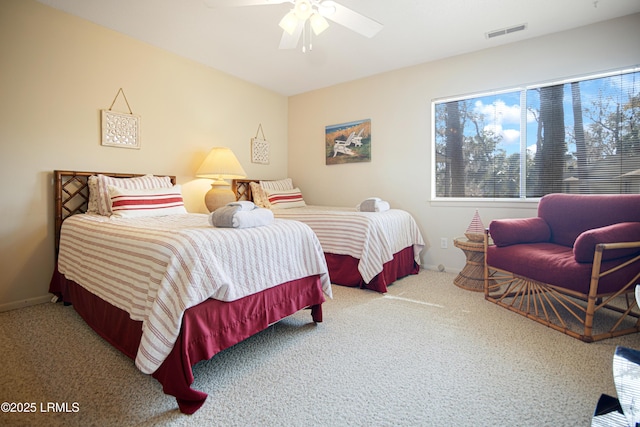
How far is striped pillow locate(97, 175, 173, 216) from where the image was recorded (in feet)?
8.39

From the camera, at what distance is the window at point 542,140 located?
2.74 m

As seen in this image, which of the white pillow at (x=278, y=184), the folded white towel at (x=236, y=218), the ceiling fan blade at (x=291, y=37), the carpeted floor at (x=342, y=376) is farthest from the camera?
the white pillow at (x=278, y=184)

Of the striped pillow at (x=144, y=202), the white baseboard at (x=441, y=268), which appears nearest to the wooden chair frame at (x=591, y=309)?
the white baseboard at (x=441, y=268)

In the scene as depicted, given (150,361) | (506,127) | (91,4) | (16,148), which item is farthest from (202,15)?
(506,127)

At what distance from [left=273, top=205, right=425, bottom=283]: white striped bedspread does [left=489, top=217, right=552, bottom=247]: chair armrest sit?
36.2 inches

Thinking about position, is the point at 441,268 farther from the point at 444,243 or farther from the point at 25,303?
the point at 25,303

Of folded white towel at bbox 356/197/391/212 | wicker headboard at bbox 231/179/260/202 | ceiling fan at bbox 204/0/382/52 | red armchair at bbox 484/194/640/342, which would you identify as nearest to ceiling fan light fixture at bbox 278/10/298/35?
ceiling fan at bbox 204/0/382/52

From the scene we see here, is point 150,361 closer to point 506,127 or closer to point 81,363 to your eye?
point 81,363

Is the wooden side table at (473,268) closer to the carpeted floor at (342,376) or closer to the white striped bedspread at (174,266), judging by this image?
the carpeted floor at (342,376)

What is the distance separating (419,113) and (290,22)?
7.18 feet

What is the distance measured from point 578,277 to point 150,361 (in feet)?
8.09

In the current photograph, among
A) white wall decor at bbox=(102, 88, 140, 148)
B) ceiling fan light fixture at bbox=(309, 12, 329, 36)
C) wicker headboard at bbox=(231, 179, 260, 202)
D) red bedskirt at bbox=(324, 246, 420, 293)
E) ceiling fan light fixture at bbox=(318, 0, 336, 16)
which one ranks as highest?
ceiling fan light fixture at bbox=(318, 0, 336, 16)

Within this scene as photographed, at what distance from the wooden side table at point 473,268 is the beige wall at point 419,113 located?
1.71 ft

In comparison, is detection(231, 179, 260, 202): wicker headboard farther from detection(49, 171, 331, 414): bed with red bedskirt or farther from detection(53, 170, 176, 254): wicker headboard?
detection(49, 171, 331, 414): bed with red bedskirt
